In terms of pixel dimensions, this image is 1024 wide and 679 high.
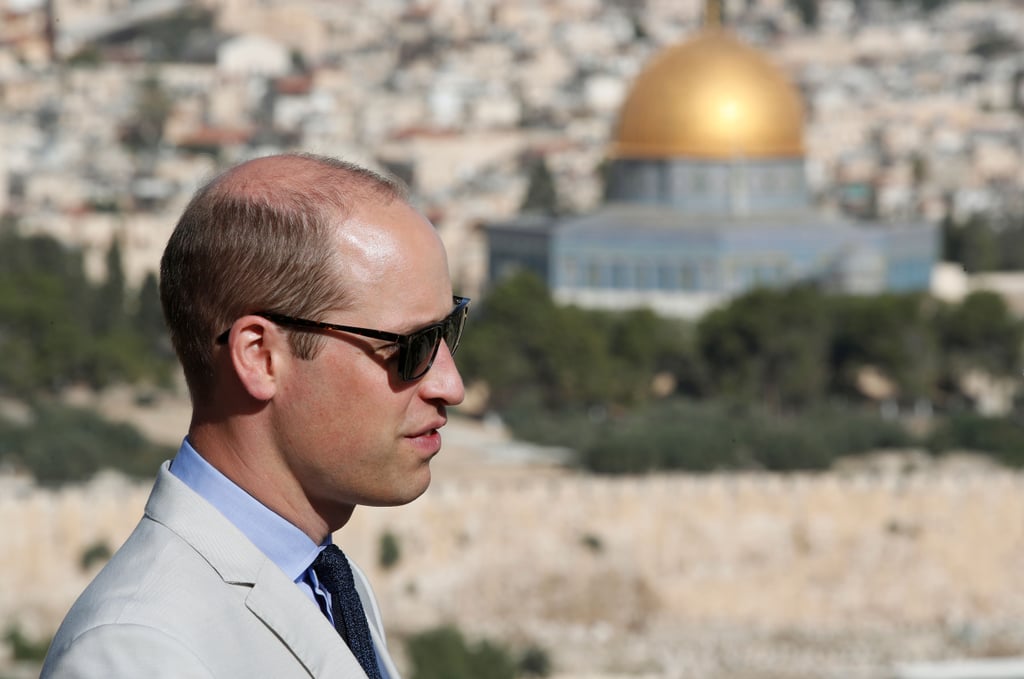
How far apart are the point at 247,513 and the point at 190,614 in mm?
162

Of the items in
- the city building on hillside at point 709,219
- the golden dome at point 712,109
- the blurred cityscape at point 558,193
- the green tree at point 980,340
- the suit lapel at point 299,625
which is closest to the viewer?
the suit lapel at point 299,625

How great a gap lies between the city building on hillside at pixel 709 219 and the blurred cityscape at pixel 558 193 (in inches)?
114

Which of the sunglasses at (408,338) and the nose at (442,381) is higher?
the sunglasses at (408,338)

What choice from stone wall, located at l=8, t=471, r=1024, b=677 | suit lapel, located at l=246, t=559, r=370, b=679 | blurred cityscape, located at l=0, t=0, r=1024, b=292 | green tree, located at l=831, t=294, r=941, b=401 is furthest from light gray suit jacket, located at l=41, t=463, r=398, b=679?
blurred cityscape, located at l=0, t=0, r=1024, b=292

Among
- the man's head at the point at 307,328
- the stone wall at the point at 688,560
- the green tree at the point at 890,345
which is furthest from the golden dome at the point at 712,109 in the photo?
the man's head at the point at 307,328

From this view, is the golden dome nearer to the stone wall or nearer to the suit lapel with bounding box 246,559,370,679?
the stone wall

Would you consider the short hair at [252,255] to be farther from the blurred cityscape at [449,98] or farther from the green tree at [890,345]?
the blurred cityscape at [449,98]

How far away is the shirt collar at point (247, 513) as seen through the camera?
2285 millimetres

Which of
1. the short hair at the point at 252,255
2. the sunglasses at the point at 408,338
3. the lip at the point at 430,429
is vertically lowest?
the lip at the point at 430,429

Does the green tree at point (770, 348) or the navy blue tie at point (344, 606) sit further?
the green tree at point (770, 348)

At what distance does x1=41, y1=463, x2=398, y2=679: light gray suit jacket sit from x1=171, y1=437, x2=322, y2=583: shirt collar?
2 centimetres

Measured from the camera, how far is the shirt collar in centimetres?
229

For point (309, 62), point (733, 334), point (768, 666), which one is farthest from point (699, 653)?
point (309, 62)

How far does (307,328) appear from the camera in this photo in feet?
7.43
